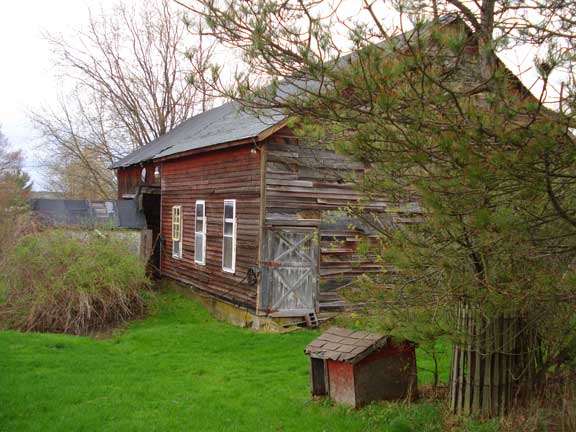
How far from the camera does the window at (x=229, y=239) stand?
12.4 meters

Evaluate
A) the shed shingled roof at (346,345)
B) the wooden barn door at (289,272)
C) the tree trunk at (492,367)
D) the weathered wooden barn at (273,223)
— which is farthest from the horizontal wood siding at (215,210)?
the tree trunk at (492,367)

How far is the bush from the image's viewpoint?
11906 mm

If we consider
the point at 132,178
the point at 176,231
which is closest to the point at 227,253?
the point at 176,231

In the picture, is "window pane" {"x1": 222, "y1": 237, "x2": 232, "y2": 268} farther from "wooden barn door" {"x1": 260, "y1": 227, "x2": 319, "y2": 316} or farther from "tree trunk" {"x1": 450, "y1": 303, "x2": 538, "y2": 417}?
A: "tree trunk" {"x1": 450, "y1": 303, "x2": 538, "y2": 417}

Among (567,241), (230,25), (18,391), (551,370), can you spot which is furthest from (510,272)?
(18,391)

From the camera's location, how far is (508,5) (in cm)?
393

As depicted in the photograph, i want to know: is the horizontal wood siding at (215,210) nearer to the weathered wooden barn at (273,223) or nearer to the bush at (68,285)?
the weathered wooden barn at (273,223)

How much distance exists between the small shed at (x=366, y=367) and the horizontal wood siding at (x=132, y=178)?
46.6ft

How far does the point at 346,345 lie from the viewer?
6.23m

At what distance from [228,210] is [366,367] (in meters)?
7.39

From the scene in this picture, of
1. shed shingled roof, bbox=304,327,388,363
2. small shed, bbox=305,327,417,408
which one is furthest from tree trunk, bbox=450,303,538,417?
shed shingled roof, bbox=304,327,388,363

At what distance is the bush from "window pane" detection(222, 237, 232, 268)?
2.00 m

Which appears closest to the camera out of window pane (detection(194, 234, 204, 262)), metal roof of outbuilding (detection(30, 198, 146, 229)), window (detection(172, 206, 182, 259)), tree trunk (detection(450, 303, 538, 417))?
tree trunk (detection(450, 303, 538, 417))

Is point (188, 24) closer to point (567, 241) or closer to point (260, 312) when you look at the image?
point (567, 241)
